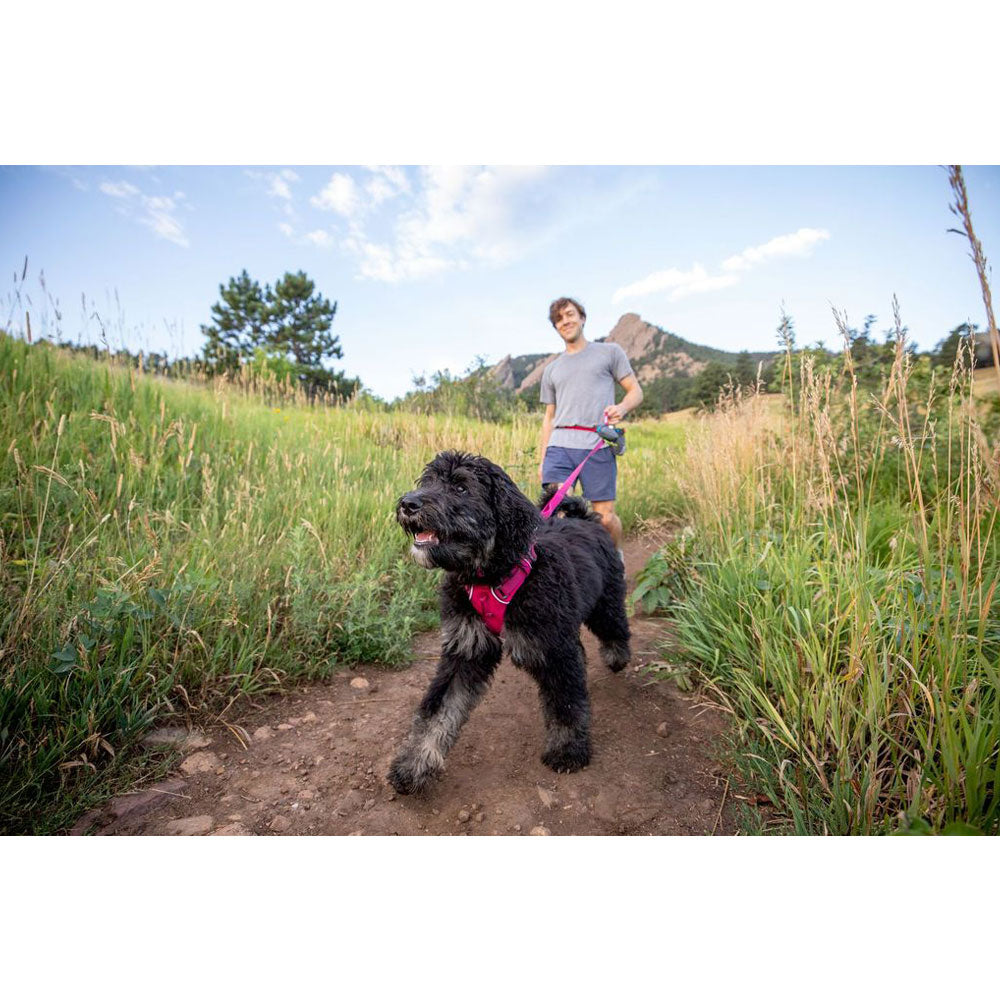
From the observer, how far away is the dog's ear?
8.39ft

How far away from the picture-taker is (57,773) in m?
2.12

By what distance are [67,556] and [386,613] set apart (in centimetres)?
224

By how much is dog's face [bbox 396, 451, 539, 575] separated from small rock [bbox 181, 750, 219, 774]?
1582 millimetres

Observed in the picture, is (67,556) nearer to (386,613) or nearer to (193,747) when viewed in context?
(193,747)

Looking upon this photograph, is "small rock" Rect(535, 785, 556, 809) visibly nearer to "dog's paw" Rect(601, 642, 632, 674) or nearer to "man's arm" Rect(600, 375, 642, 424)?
"dog's paw" Rect(601, 642, 632, 674)

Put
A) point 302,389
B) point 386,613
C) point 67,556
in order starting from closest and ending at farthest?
point 67,556 → point 386,613 → point 302,389

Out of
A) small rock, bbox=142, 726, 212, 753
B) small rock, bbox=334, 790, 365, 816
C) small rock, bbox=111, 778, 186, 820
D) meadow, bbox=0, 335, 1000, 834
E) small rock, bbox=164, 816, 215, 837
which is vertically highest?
meadow, bbox=0, 335, 1000, 834

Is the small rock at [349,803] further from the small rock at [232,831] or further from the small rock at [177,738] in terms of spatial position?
the small rock at [177,738]

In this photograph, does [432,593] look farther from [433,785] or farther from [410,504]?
[410,504]

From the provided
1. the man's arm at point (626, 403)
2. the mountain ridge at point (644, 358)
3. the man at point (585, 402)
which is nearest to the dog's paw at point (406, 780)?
the man at point (585, 402)

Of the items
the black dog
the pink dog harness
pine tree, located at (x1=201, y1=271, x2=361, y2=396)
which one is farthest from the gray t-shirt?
pine tree, located at (x1=201, y1=271, x2=361, y2=396)

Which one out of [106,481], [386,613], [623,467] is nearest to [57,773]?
[386,613]

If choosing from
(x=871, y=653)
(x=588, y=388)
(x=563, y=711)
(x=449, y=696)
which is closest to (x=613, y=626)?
Answer: (x=563, y=711)

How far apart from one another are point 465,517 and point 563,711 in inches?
50.4
